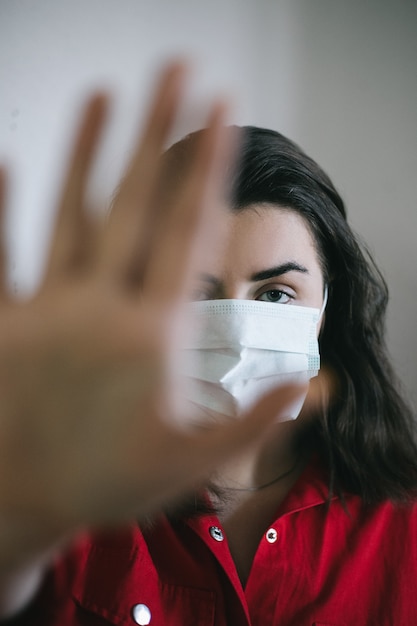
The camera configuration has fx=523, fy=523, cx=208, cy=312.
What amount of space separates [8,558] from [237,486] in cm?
65

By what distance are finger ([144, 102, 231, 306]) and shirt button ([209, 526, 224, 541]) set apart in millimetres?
598

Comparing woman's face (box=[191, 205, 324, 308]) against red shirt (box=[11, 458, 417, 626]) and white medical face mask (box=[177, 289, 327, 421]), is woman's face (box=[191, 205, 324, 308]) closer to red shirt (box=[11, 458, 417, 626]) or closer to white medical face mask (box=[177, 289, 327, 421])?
white medical face mask (box=[177, 289, 327, 421])

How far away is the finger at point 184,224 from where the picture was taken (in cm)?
42

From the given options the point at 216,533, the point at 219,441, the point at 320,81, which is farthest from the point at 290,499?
the point at 320,81

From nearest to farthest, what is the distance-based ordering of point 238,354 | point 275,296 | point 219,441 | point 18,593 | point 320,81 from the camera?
point 219,441 → point 18,593 → point 238,354 → point 275,296 → point 320,81

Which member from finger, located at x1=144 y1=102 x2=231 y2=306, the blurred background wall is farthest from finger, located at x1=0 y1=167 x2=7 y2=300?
the blurred background wall

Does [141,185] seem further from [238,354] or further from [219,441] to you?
[238,354]

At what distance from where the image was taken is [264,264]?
91 cm

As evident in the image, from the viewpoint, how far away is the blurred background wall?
4.08 ft

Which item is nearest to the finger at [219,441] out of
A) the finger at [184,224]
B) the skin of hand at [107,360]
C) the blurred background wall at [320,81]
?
the skin of hand at [107,360]

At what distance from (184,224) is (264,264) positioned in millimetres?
509

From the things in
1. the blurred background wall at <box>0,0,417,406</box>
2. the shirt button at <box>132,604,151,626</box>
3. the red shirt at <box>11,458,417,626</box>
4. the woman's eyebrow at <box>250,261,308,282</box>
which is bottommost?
the shirt button at <box>132,604,151,626</box>

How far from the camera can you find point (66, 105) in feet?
3.92

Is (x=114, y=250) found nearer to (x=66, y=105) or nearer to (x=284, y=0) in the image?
(x=66, y=105)
